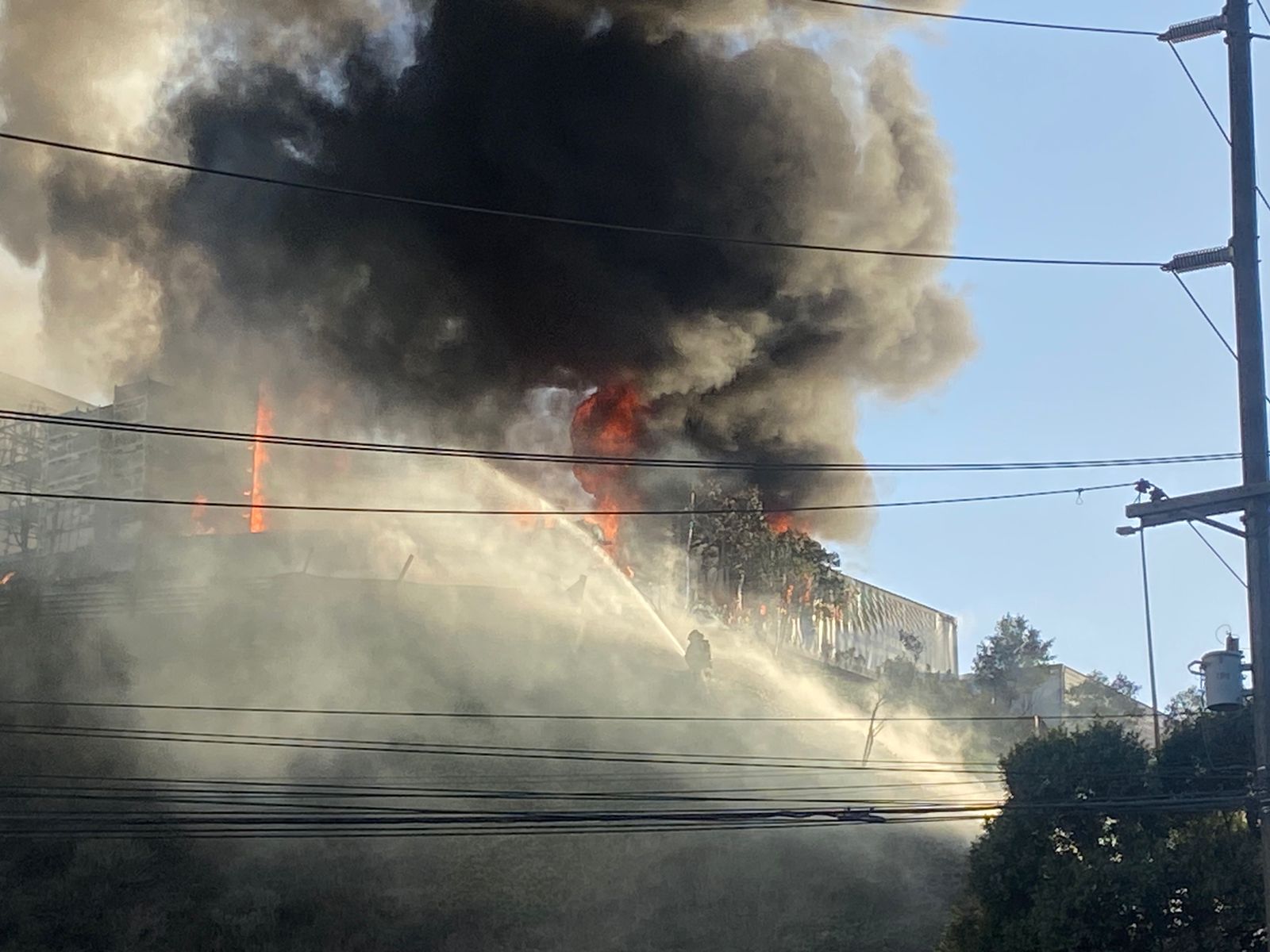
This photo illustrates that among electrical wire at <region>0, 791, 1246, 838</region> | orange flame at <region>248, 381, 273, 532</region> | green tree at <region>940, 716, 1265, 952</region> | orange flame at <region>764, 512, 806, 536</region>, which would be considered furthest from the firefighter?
green tree at <region>940, 716, 1265, 952</region>

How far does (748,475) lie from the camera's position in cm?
6494

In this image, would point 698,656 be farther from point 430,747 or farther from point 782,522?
point 430,747

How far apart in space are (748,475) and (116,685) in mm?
29908

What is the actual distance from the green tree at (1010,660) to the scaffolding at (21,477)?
53.8 metres

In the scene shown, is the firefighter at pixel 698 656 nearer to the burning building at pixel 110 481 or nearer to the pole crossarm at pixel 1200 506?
the burning building at pixel 110 481

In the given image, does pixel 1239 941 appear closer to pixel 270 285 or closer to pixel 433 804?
pixel 433 804

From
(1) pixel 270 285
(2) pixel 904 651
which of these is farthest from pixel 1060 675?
(1) pixel 270 285

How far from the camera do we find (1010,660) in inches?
3504

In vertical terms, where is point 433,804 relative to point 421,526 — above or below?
below

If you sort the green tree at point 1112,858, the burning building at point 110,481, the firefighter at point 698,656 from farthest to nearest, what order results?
the burning building at point 110,481 → the firefighter at point 698,656 → the green tree at point 1112,858

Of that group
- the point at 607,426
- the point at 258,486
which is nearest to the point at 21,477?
the point at 258,486

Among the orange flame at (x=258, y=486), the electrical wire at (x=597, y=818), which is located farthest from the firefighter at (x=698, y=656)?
the orange flame at (x=258, y=486)

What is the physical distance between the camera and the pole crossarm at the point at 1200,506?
1435 cm

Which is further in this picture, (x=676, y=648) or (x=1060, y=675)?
(x=1060, y=675)
